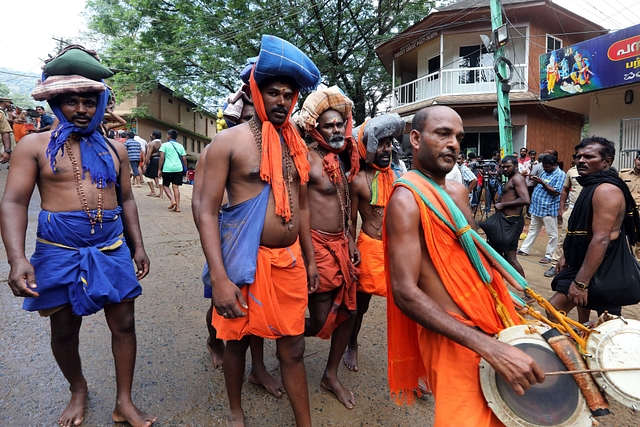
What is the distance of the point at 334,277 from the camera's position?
2.61 meters

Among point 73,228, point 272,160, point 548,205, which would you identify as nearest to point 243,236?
point 272,160

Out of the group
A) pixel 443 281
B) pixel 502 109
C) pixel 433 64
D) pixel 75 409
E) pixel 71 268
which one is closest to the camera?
pixel 443 281

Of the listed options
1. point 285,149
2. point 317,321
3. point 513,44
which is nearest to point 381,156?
point 285,149

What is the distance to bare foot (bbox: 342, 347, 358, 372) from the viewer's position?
288 centimetres

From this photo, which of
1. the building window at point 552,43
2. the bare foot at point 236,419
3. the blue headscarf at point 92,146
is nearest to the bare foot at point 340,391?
the bare foot at point 236,419

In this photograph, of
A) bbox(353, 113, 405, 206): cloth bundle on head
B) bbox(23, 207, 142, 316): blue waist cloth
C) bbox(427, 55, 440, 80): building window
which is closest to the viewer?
bbox(23, 207, 142, 316): blue waist cloth

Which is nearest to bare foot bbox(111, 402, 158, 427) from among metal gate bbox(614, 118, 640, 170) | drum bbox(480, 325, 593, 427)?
drum bbox(480, 325, 593, 427)

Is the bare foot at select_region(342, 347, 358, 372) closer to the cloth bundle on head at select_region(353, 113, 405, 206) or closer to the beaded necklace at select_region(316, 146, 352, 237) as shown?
the beaded necklace at select_region(316, 146, 352, 237)

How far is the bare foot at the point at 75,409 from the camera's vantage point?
215 cm

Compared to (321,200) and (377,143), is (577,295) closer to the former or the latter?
(377,143)

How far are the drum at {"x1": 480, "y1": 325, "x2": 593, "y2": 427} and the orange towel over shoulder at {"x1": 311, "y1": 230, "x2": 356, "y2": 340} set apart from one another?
128 cm

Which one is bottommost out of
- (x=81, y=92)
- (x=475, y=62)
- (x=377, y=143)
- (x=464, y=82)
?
(x=377, y=143)

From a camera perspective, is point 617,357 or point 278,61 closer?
point 617,357

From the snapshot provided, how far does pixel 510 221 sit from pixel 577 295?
2504 millimetres
